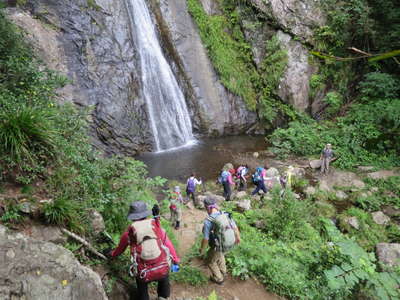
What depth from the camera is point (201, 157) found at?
12.2 metres

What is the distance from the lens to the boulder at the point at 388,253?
6.01 m

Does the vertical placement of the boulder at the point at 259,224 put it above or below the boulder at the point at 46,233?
below

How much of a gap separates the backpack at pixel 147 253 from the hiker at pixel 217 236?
991mm

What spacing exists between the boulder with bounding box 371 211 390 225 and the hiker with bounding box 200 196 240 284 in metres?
6.21

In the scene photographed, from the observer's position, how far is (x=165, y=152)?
40.8 feet

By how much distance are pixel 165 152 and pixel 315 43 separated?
968 cm

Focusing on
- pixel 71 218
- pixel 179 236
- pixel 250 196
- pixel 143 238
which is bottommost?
pixel 250 196

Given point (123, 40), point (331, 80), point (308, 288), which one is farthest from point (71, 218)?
point (331, 80)

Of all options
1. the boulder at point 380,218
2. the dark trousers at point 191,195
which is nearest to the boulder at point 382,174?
the boulder at point 380,218

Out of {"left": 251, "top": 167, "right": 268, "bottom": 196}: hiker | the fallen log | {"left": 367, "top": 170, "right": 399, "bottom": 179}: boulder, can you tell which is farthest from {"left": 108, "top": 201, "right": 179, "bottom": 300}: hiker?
{"left": 367, "top": 170, "right": 399, "bottom": 179}: boulder

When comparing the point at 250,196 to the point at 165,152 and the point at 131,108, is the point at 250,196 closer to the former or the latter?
the point at 165,152

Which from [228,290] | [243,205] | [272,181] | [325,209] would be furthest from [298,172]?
[228,290]

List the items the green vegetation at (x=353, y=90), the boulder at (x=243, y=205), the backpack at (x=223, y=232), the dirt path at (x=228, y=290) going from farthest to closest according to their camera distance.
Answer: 1. the green vegetation at (x=353, y=90)
2. the boulder at (x=243, y=205)
3. the dirt path at (x=228, y=290)
4. the backpack at (x=223, y=232)

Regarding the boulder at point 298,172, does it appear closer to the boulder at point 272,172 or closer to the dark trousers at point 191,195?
the boulder at point 272,172
